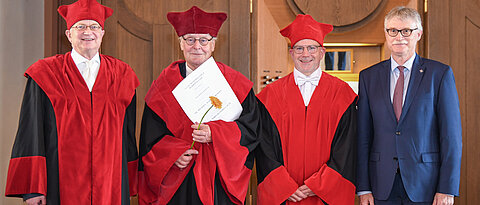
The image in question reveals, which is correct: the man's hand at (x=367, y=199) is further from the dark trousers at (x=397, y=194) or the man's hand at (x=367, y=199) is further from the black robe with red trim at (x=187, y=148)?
the black robe with red trim at (x=187, y=148)

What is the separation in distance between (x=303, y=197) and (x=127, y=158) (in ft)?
3.66

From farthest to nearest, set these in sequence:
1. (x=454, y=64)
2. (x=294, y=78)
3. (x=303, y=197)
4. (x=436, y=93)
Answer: (x=454, y=64) < (x=294, y=78) < (x=303, y=197) < (x=436, y=93)

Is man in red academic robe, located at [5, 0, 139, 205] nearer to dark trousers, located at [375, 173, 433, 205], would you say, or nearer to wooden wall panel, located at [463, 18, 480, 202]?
dark trousers, located at [375, 173, 433, 205]

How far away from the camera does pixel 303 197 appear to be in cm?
300

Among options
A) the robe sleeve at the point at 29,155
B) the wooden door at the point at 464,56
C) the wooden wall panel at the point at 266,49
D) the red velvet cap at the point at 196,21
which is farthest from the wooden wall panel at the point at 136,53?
the wooden door at the point at 464,56

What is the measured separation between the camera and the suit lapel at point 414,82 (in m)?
2.81

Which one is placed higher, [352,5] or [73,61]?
[352,5]

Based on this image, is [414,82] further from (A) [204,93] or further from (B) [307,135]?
(A) [204,93]

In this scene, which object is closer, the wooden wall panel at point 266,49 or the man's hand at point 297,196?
the man's hand at point 297,196

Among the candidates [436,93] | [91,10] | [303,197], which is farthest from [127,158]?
[436,93]

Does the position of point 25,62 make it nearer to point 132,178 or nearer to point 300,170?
point 132,178

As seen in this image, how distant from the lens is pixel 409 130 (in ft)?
9.16

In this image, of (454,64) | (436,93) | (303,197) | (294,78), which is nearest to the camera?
(436,93)

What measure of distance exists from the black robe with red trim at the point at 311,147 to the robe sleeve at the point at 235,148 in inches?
5.8
